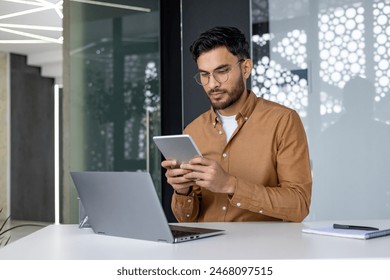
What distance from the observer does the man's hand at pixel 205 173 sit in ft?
6.30

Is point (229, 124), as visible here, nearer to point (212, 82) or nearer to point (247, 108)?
point (247, 108)

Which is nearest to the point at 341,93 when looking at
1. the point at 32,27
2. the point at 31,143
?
the point at 32,27

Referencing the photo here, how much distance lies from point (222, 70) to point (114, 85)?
85.3 inches

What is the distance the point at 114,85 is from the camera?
4457 mm

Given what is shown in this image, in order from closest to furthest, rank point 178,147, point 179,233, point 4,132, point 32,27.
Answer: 1. point 179,233
2. point 178,147
3. point 32,27
4. point 4,132

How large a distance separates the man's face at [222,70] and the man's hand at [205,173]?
1.75 feet

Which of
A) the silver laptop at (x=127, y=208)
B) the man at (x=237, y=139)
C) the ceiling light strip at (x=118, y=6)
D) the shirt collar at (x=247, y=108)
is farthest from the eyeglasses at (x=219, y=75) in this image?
the ceiling light strip at (x=118, y=6)

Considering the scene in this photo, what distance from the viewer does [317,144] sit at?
4.18 metres

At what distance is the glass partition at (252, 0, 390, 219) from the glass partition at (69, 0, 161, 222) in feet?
3.47

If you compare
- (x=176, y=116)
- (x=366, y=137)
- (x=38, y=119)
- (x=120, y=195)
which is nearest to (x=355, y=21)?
(x=366, y=137)

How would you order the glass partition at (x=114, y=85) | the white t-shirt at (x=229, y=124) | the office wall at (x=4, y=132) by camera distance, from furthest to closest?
the office wall at (x=4, y=132)
the glass partition at (x=114, y=85)
the white t-shirt at (x=229, y=124)

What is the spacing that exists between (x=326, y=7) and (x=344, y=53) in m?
0.36

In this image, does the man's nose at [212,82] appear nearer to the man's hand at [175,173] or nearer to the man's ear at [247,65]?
the man's ear at [247,65]
